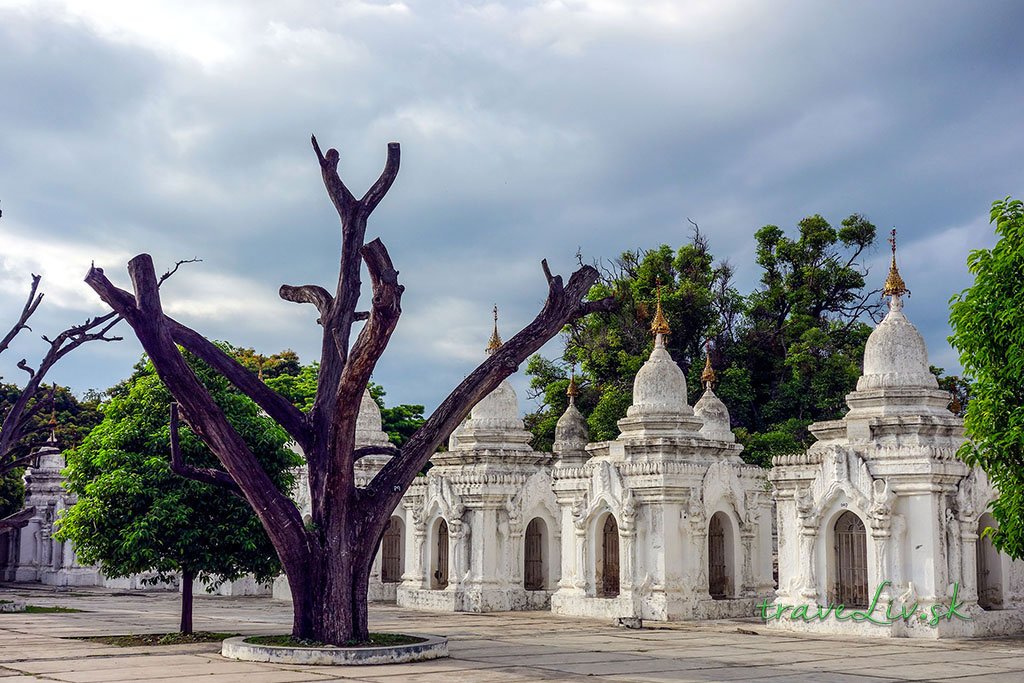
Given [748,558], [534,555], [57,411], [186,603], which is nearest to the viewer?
[186,603]

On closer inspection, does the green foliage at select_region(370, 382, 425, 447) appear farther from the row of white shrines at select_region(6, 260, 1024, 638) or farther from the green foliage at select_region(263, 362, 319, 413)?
the row of white shrines at select_region(6, 260, 1024, 638)

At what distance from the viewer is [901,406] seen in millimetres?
24625

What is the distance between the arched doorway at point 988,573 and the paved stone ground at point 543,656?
2.12m

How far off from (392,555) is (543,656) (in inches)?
738

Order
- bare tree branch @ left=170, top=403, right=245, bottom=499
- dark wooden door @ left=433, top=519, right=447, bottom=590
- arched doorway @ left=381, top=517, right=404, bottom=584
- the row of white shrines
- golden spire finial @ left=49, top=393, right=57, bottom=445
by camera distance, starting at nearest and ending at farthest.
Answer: bare tree branch @ left=170, top=403, right=245, bottom=499 → the row of white shrines → dark wooden door @ left=433, top=519, right=447, bottom=590 → arched doorway @ left=381, top=517, right=404, bottom=584 → golden spire finial @ left=49, top=393, right=57, bottom=445

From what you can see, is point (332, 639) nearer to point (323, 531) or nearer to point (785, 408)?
point (323, 531)

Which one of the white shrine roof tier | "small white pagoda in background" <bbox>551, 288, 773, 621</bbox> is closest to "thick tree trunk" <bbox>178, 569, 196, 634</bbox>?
"small white pagoda in background" <bbox>551, 288, 773, 621</bbox>

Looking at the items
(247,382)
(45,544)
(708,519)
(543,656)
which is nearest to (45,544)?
(45,544)

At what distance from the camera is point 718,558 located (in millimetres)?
29281

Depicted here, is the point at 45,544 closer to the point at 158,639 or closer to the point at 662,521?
the point at 158,639

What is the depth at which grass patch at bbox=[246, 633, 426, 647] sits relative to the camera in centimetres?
1766

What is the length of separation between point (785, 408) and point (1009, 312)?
3030 cm

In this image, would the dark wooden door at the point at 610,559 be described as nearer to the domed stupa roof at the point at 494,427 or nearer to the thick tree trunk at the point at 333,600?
the domed stupa roof at the point at 494,427

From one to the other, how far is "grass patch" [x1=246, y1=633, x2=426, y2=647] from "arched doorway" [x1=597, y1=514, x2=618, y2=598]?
1109 cm
